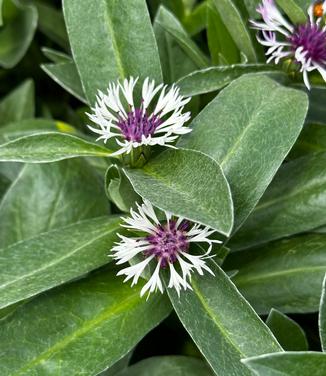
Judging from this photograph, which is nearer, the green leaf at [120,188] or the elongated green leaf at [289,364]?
the elongated green leaf at [289,364]

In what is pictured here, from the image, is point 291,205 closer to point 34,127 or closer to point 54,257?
point 54,257

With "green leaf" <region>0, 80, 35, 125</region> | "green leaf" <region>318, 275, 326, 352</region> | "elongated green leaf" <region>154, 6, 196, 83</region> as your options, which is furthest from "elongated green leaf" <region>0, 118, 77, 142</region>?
"green leaf" <region>318, 275, 326, 352</region>

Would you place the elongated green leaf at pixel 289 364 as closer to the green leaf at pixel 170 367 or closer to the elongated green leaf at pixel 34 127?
the green leaf at pixel 170 367

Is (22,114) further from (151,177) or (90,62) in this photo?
(151,177)

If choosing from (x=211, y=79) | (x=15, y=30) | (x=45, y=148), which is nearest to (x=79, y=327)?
(x=45, y=148)

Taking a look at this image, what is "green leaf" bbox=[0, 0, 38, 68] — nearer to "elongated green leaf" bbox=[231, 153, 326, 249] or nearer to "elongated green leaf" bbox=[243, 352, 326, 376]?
"elongated green leaf" bbox=[231, 153, 326, 249]

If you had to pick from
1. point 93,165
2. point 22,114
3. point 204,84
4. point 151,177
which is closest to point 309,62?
point 204,84

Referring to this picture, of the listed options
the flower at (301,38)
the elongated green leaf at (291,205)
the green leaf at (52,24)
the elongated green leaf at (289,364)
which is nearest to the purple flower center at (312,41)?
the flower at (301,38)
